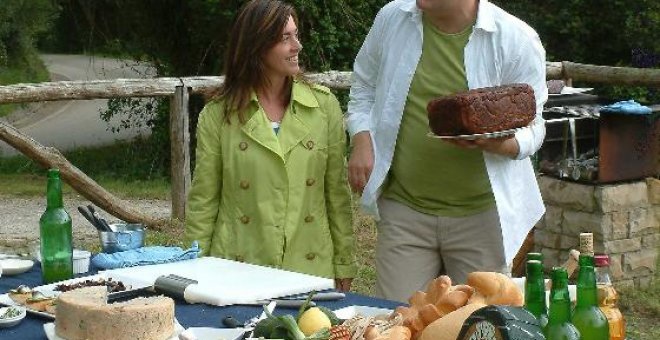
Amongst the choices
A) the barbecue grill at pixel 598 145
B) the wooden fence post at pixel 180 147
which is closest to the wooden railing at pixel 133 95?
the wooden fence post at pixel 180 147

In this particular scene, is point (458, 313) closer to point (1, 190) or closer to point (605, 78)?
point (605, 78)

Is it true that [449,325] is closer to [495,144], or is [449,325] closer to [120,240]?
[495,144]

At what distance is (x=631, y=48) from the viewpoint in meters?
15.8

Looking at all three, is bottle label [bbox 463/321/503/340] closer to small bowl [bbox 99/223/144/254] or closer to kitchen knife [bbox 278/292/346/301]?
kitchen knife [bbox 278/292/346/301]

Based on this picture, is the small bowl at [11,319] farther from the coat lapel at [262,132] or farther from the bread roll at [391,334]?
the coat lapel at [262,132]

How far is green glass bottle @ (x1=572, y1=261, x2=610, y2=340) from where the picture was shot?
2311 mm

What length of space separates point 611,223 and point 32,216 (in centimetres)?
598

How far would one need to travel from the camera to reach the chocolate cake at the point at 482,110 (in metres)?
3.50

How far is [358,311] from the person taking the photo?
113 inches

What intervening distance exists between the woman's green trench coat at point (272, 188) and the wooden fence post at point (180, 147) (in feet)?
15.2

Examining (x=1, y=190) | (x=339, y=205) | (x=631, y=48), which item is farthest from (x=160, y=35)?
(x=339, y=205)

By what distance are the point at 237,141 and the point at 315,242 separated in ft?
1.50

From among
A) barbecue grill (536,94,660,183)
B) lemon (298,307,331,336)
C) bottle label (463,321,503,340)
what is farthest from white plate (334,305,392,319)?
barbecue grill (536,94,660,183)

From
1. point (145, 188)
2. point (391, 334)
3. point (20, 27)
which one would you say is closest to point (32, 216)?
point (145, 188)
